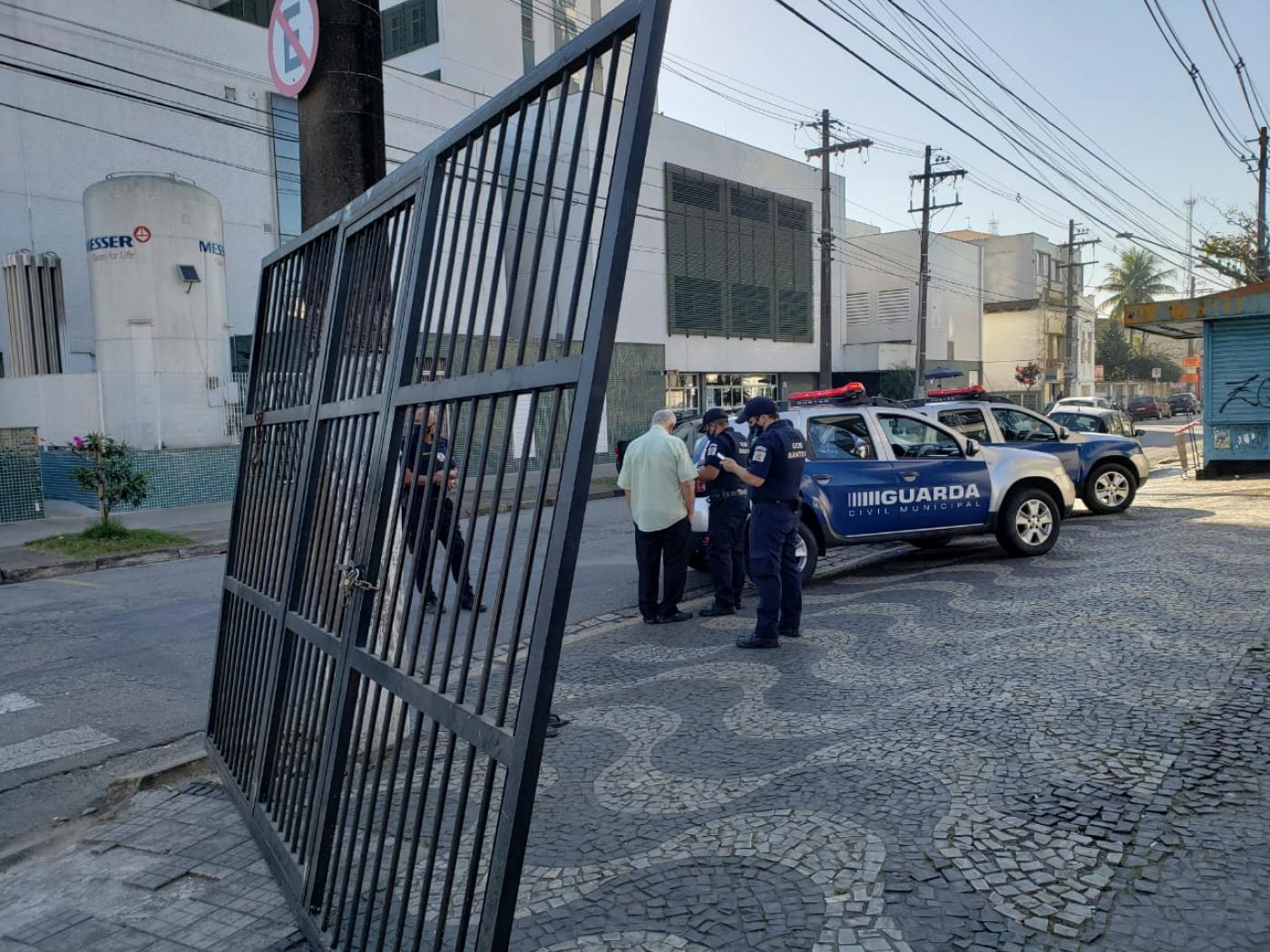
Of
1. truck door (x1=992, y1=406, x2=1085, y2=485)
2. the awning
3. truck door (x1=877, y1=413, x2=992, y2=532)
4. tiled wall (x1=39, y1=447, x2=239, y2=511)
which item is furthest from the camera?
tiled wall (x1=39, y1=447, x2=239, y2=511)

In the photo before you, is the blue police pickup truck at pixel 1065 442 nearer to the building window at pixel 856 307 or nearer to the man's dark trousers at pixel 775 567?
the man's dark trousers at pixel 775 567

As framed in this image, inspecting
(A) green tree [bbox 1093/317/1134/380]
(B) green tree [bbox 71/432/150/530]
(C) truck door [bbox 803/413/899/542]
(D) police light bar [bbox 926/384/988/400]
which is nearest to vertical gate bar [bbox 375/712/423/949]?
(C) truck door [bbox 803/413/899/542]

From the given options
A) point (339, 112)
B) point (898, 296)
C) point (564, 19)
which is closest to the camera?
point (339, 112)

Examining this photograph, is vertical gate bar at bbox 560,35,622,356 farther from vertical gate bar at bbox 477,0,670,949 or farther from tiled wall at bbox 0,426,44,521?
tiled wall at bbox 0,426,44,521

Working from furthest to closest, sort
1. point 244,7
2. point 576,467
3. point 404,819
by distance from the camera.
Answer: point 244,7 → point 404,819 → point 576,467

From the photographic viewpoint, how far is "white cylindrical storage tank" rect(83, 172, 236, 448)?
18594mm

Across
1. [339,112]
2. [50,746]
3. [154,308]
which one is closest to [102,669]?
[50,746]

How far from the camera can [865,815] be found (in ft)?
12.6

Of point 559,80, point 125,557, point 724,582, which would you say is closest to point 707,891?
point 559,80

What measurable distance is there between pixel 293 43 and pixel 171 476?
48.9 ft

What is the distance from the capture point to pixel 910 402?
482 inches

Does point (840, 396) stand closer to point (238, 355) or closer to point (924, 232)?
point (238, 355)

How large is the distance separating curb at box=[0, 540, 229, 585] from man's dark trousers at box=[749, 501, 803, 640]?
300 inches

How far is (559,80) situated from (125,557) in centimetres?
1289
